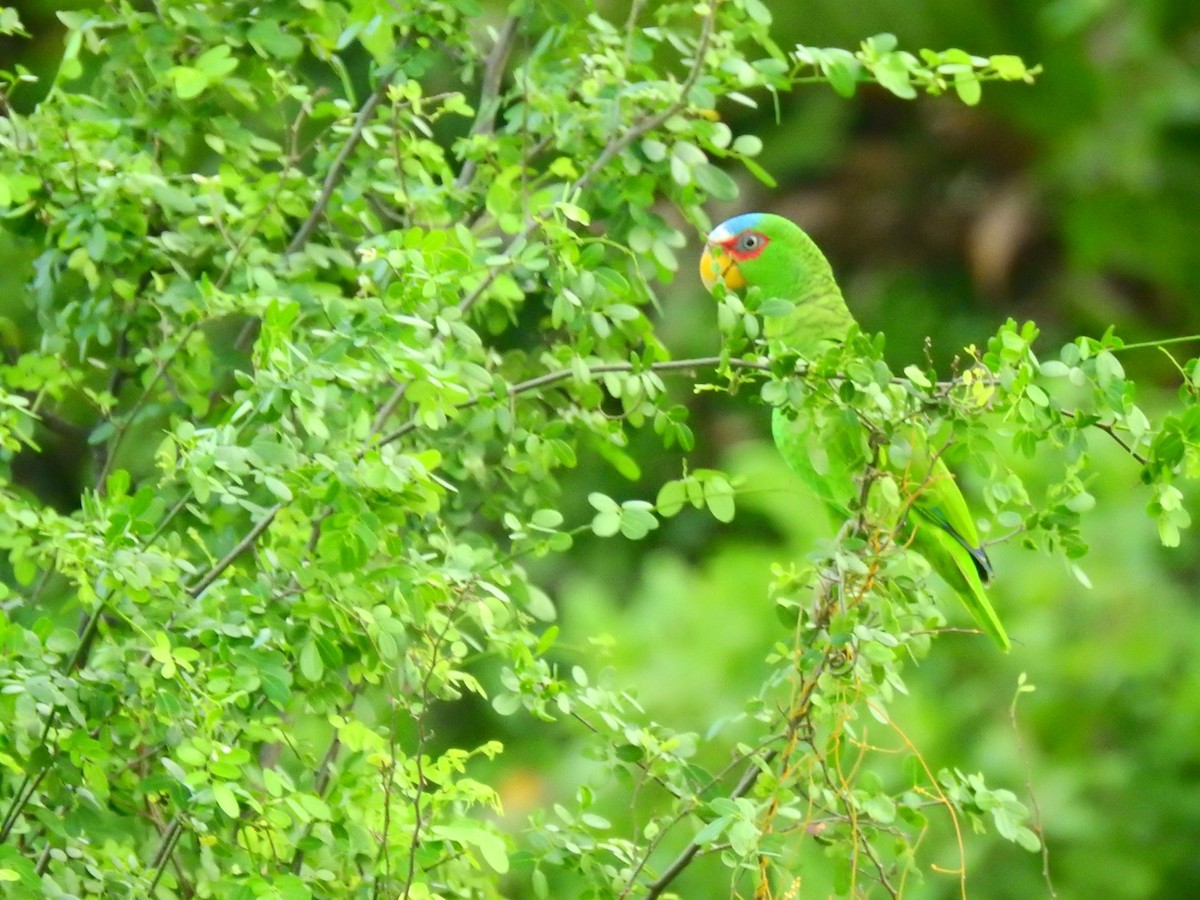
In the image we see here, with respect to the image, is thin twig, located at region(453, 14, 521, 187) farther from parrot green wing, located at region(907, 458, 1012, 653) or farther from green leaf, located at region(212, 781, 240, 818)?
green leaf, located at region(212, 781, 240, 818)

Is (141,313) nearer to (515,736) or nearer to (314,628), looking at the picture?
(314,628)

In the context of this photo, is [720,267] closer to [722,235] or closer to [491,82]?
[722,235]

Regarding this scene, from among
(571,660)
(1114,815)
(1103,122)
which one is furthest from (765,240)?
(1103,122)

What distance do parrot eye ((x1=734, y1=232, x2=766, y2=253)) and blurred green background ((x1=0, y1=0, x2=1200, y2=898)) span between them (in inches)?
54.4

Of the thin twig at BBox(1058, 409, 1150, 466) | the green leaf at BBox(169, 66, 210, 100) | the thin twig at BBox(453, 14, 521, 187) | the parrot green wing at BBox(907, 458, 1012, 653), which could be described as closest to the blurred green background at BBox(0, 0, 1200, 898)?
the parrot green wing at BBox(907, 458, 1012, 653)

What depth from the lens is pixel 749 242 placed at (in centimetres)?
238

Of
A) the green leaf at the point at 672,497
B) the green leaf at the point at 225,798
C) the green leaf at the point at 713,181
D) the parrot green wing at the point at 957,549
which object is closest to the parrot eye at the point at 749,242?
the parrot green wing at the point at 957,549

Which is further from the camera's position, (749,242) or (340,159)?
→ (749,242)

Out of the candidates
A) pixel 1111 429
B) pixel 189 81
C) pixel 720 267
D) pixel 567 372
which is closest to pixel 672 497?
pixel 567 372

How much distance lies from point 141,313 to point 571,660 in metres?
3.16

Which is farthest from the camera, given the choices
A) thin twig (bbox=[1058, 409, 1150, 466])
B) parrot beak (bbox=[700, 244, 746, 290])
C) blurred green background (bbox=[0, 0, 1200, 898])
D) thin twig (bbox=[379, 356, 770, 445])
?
blurred green background (bbox=[0, 0, 1200, 898])

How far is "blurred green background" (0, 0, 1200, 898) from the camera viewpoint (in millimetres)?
3730

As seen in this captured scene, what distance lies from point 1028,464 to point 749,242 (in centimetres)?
149

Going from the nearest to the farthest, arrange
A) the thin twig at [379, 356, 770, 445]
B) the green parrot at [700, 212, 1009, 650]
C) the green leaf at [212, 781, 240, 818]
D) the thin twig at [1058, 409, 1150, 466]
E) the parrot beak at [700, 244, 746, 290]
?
1. the green leaf at [212, 781, 240, 818]
2. the thin twig at [1058, 409, 1150, 466]
3. the thin twig at [379, 356, 770, 445]
4. the green parrot at [700, 212, 1009, 650]
5. the parrot beak at [700, 244, 746, 290]
